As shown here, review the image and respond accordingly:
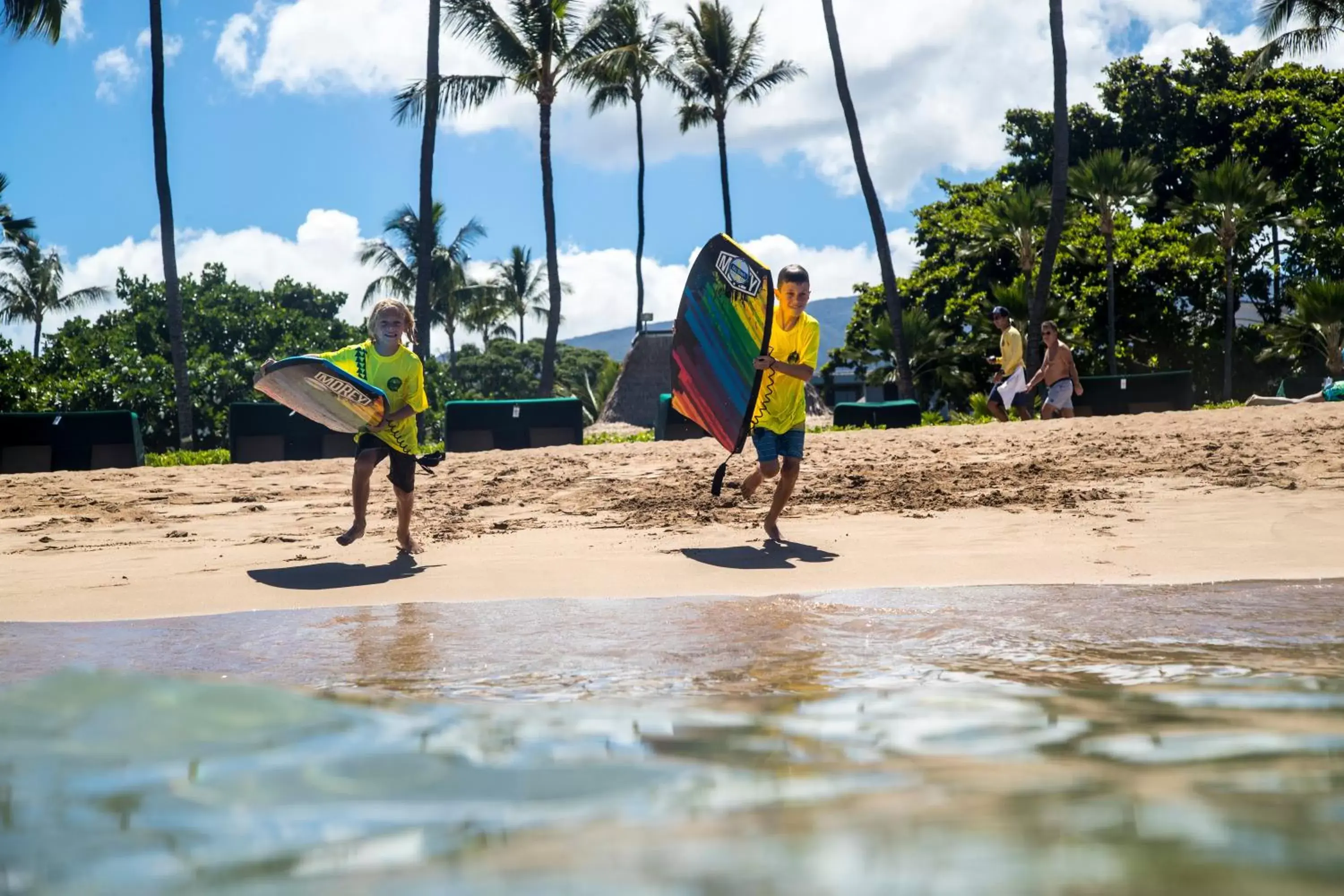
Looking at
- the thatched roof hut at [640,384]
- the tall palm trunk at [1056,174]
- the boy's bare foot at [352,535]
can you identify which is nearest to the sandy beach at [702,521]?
the boy's bare foot at [352,535]

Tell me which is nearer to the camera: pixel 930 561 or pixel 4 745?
pixel 4 745

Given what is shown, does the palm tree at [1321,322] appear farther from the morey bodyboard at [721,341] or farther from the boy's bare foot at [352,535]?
the boy's bare foot at [352,535]

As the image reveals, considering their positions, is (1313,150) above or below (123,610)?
above

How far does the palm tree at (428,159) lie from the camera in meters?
20.7

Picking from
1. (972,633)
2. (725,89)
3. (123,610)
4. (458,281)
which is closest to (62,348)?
(458,281)

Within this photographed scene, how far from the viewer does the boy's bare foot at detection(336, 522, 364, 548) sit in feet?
22.0

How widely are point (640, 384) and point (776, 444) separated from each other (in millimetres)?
23249

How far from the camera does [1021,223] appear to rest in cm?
2775

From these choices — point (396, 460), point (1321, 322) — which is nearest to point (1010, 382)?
point (396, 460)

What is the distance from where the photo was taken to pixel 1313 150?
91.0ft

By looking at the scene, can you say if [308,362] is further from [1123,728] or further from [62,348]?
[62,348]

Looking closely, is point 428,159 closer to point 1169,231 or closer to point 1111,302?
point 1111,302

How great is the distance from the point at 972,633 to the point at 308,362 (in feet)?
13.8

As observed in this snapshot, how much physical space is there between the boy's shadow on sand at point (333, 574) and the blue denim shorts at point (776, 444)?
2.06 meters
